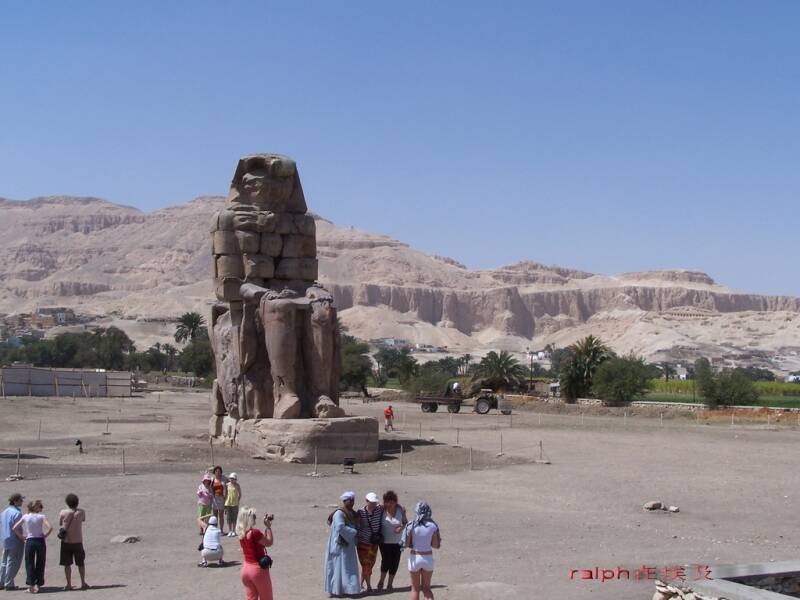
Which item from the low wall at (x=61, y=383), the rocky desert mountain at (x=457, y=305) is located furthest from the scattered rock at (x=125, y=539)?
the rocky desert mountain at (x=457, y=305)

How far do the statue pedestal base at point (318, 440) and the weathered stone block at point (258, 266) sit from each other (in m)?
3.12

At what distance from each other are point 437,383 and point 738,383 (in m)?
14.9

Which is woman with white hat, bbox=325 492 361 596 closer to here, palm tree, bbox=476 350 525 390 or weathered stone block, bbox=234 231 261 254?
weathered stone block, bbox=234 231 261 254

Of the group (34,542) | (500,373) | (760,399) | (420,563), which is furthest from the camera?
(760,399)

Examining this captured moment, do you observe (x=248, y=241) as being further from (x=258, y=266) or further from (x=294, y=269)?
(x=294, y=269)

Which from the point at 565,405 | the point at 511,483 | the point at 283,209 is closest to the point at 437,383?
the point at 565,405

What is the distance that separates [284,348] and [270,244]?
271 centimetres

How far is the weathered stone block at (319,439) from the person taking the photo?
17797 mm

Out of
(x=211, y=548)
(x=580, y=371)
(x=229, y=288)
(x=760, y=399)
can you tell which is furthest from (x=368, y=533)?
(x=760, y=399)

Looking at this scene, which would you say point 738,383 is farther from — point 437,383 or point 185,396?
point 185,396

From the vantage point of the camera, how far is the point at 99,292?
176 metres

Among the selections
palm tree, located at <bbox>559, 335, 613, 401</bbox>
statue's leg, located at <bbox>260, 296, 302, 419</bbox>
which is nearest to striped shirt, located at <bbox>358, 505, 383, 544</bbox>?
statue's leg, located at <bbox>260, 296, 302, 419</bbox>

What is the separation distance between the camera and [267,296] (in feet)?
63.1

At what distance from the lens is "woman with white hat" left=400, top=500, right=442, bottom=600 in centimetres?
789
